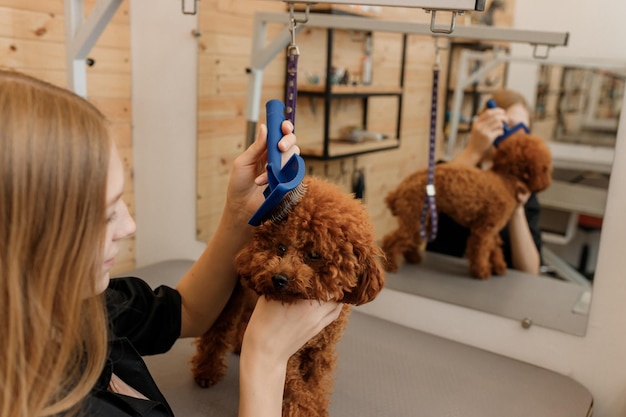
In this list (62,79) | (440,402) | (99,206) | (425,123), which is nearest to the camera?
(99,206)

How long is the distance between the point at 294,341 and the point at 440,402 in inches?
13.5

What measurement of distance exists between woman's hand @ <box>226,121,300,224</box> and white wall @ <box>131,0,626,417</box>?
522mm

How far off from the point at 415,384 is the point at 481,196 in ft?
1.41

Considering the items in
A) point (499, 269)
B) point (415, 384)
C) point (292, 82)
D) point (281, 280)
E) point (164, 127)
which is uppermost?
point (292, 82)

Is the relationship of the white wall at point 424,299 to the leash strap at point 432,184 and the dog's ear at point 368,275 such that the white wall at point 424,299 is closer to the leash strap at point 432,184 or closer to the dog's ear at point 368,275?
the leash strap at point 432,184

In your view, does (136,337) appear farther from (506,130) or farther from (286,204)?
(506,130)

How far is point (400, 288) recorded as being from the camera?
115 cm

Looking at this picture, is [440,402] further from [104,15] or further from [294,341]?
[104,15]

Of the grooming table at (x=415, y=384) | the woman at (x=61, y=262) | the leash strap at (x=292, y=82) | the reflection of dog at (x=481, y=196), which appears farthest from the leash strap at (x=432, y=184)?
the woman at (x=61, y=262)

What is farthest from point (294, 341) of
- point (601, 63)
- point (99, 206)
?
point (601, 63)

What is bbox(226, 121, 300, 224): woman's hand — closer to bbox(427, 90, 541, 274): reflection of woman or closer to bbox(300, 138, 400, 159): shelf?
bbox(427, 90, 541, 274): reflection of woman

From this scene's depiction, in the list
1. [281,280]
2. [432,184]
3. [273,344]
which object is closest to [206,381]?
[273,344]

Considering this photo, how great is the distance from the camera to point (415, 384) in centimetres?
89

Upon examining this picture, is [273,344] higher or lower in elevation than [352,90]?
lower
